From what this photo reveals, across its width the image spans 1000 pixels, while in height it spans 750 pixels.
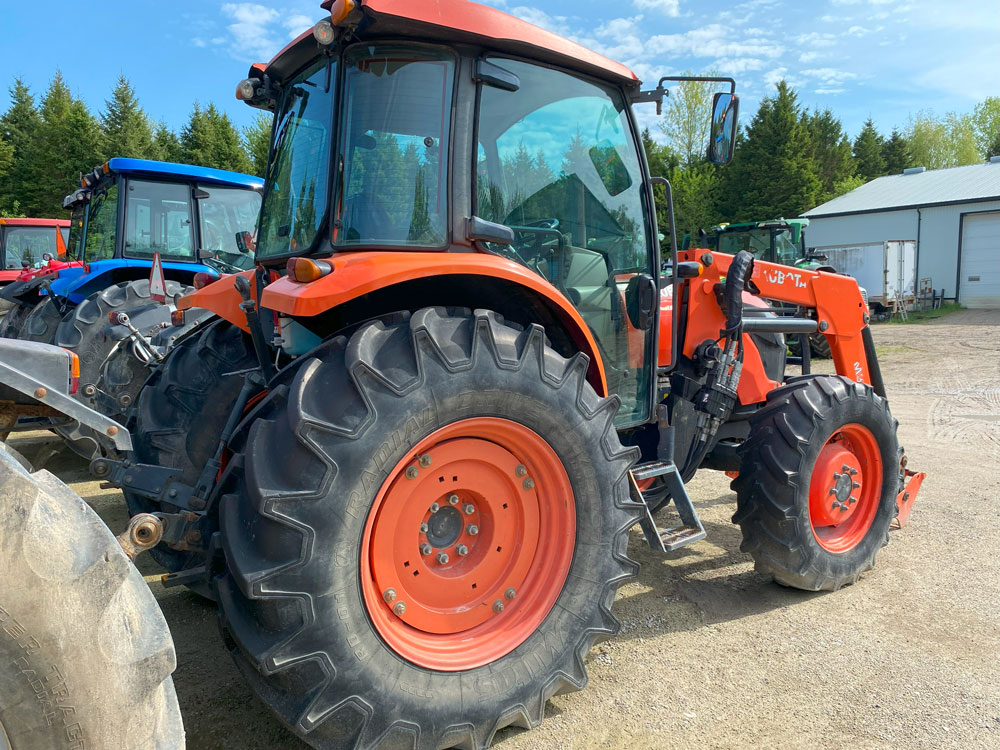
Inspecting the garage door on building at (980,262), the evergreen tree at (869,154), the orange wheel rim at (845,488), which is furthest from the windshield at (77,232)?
the evergreen tree at (869,154)

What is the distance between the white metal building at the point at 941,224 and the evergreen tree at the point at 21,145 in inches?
1227

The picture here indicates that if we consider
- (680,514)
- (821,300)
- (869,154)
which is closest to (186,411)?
(680,514)

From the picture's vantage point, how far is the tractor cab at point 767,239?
14.9 metres

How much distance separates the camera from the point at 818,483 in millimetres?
3469

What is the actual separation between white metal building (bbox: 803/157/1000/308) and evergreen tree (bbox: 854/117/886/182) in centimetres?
1332

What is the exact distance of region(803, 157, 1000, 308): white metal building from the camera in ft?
76.8

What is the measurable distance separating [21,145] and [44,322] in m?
29.2

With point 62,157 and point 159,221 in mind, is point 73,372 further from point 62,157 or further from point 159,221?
point 62,157

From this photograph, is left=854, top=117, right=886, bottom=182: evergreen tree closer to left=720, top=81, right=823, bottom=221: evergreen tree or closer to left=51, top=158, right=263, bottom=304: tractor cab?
left=720, top=81, right=823, bottom=221: evergreen tree

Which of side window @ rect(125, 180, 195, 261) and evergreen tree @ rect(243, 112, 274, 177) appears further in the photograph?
evergreen tree @ rect(243, 112, 274, 177)

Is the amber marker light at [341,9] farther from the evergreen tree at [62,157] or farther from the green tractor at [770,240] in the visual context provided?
the evergreen tree at [62,157]

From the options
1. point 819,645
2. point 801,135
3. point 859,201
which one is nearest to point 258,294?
point 819,645

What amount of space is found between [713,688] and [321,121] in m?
2.65

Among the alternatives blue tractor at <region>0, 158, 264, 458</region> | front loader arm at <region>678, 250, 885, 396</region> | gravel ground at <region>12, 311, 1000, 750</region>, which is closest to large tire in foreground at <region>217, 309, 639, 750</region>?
gravel ground at <region>12, 311, 1000, 750</region>
